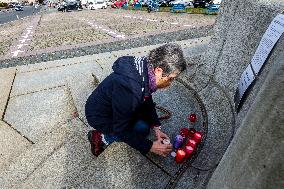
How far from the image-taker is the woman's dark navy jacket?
8.68 ft

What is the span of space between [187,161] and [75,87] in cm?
296

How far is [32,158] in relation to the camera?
12.2ft

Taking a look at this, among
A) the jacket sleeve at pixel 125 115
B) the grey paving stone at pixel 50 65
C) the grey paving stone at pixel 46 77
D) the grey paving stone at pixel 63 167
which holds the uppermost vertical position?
the jacket sleeve at pixel 125 115

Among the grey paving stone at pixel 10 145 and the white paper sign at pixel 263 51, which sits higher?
the white paper sign at pixel 263 51

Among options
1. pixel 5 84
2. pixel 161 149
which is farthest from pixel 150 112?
pixel 5 84

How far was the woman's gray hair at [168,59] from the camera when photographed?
2.66 m

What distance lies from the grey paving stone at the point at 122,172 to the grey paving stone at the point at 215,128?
44 centimetres

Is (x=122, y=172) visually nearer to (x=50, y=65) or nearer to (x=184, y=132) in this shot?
(x=184, y=132)

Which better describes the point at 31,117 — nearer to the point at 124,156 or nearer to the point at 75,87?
the point at 75,87

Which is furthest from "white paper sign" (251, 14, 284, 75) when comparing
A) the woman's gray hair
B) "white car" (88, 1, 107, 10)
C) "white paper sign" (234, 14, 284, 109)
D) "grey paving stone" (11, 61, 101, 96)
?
"white car" (88, 1, 107, 10)

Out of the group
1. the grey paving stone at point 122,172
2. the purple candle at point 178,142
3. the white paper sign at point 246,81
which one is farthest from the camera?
the purple candle at point 178,142

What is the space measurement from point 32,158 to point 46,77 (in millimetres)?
3012

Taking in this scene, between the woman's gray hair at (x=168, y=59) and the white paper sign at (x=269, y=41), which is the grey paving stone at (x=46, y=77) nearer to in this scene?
the woman's gray hair at (x=168, y=59)

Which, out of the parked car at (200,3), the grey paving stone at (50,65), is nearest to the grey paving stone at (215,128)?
A: the grey paving stone at (50,65)
